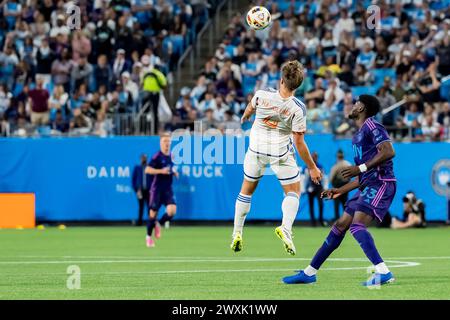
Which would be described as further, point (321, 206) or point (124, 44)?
point (124, 44)

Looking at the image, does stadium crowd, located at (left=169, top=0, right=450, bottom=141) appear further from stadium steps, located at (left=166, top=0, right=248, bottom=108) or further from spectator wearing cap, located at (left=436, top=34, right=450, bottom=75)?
stadium steps, located at (left=166, top=0, right=248, bottom=108)

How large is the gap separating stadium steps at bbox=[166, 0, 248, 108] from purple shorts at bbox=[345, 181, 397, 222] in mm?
23112

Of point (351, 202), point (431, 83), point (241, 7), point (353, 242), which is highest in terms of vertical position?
point (241, 7)

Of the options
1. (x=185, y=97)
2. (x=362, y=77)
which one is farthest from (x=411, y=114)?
(x=185, y=97)

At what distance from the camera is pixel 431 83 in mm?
33562

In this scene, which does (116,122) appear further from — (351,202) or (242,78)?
(351,202)

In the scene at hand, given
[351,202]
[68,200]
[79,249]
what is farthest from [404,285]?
[68,200]

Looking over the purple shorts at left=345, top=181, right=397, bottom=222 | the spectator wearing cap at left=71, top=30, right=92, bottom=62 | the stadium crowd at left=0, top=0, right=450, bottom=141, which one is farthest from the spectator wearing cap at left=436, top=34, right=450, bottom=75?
the purple shorts at left=345, top=181, right=397, bottom=222

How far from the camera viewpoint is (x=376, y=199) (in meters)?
14.2

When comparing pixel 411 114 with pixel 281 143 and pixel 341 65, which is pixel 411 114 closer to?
pixel 341 65

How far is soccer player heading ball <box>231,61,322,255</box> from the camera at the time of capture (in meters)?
16.1

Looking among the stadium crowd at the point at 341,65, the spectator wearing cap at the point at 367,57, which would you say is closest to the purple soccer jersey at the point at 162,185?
the stadium crowd at the point at 341,65

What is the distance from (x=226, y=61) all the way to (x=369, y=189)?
22428mm
